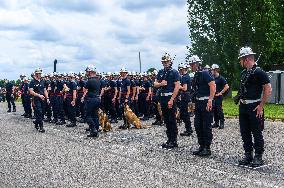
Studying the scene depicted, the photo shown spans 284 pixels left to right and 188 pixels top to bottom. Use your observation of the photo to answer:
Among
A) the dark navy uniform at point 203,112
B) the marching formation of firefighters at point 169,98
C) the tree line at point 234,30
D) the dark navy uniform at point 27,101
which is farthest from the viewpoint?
the tree line at point 234,30

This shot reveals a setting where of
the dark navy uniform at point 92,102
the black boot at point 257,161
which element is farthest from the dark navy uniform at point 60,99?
the black boot at point 257,161

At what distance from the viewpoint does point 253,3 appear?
1432 inches

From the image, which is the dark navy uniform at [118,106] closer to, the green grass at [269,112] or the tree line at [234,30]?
the green grass at [269,112]

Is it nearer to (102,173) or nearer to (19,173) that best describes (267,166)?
(102,173)

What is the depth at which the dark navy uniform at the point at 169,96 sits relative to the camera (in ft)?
35.6

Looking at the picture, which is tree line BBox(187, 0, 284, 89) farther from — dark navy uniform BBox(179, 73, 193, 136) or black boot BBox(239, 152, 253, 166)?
black boot BBox(239, 152, 253, 166)

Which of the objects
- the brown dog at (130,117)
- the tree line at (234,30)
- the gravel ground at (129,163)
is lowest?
the gravel ground at (129,163)

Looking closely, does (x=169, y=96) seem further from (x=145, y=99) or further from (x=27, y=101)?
(x=27, y=101)

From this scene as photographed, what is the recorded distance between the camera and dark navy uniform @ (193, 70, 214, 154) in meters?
9.77

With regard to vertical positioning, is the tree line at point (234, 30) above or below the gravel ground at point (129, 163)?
above

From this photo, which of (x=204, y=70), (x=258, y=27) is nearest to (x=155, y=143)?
(x=204, y=70)

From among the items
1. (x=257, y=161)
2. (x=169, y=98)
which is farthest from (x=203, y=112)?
(x=257, y=161)

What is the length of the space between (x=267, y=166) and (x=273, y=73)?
76.7 feet

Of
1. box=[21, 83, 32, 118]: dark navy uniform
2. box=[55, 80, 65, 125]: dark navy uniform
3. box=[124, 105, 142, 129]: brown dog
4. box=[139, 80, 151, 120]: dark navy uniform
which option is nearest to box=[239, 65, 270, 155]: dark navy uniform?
box=[124, 105, 142, 129]: brown dog
